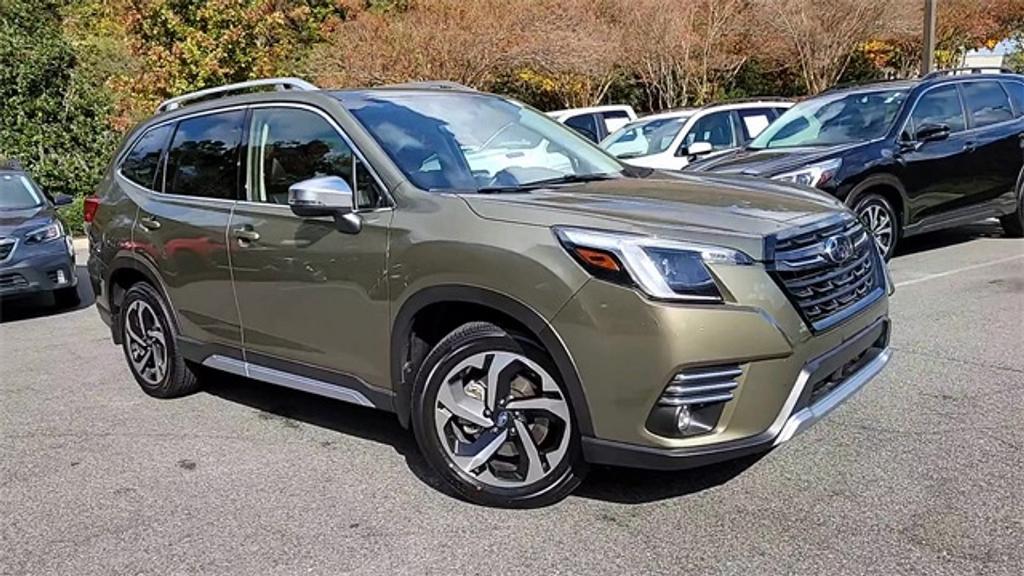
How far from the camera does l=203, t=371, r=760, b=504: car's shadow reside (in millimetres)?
3758

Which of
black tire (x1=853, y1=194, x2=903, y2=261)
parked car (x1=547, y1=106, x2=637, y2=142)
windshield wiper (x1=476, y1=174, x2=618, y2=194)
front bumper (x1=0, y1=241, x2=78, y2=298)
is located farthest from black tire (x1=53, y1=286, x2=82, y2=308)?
parked car (x1=547, y1=106, x2=637, y2=142)

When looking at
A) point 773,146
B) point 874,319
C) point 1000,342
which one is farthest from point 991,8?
point 874,319

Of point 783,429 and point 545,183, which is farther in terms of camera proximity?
point 545,183

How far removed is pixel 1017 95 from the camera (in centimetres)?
934

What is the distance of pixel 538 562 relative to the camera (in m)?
3.21

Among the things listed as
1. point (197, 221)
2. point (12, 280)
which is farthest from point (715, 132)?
point (197, 221)

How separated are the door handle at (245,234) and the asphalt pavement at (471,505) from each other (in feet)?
3.50

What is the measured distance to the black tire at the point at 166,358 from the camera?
5238mm

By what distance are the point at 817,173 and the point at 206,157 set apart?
5.14 meters

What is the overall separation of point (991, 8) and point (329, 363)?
27960 millimetres

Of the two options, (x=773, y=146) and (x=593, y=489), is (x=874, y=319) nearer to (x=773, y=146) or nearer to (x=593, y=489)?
(x=593, y=489)

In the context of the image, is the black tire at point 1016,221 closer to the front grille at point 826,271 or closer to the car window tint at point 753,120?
the car window tint at point 753,120

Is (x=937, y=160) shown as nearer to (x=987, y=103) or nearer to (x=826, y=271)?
(x=987, y=103)

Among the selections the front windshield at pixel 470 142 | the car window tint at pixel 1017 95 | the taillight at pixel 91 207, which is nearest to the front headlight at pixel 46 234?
the taillight at pixel 91 207
